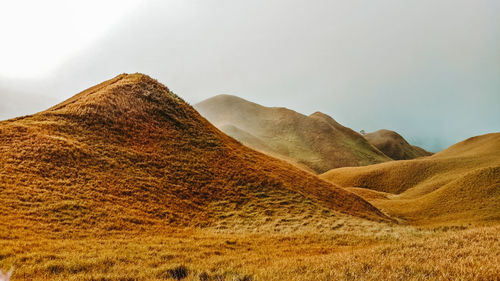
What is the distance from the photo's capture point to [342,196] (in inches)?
1331

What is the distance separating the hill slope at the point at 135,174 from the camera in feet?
52.8

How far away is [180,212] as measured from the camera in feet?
67.4

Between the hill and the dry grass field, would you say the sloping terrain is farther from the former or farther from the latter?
the hill

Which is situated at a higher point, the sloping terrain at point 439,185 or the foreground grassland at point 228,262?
the foreground grassland at point 228,262

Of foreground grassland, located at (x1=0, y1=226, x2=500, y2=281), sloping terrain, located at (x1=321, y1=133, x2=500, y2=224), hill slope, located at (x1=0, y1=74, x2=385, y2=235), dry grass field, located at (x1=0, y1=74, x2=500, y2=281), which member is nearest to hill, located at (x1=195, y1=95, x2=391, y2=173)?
sloping terrain, located at (x1=321, y1=133, x2=500, y2=224)

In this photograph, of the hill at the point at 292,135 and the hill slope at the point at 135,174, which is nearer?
the hill slope at the point at 135,174

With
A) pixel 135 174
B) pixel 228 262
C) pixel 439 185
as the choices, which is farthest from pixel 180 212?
pixel 439 185

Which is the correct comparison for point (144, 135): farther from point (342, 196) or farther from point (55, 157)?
point (342, 196)

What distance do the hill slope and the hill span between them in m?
81.2

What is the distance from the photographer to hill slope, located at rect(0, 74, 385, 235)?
634 inches

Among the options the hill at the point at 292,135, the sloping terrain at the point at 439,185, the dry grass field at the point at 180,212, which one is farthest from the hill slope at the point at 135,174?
the hill at the point at 292,135

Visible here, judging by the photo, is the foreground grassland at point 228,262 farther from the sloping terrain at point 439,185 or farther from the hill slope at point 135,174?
the sloping terrain at point 439,185

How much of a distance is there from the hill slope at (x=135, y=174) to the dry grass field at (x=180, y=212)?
12cm

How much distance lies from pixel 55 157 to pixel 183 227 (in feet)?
38.2
